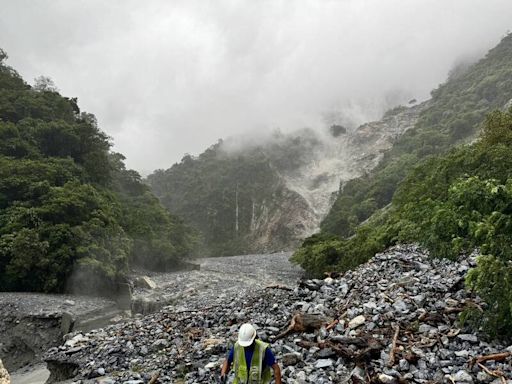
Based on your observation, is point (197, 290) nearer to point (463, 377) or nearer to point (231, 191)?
point (463, 377)

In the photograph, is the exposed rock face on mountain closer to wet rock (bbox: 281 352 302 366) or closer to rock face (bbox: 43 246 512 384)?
rock face (bbox: 43 246 512 384)

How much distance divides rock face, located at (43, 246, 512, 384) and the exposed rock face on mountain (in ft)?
246

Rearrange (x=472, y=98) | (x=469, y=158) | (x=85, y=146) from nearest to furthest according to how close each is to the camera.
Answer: (x=469, y=158) < (x=85, y=146) < (x=472, y=98)

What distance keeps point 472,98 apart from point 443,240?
298ft

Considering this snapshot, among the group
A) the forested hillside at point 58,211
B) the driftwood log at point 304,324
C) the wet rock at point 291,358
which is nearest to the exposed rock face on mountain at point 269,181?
the forested hillside at point 58,211

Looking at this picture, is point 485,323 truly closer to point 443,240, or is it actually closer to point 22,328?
point 443,240

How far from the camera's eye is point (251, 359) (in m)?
6.13

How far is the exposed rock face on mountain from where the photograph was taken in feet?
318

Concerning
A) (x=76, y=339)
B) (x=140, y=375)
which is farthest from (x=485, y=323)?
(x=76, y=339)

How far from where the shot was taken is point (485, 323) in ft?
23.1

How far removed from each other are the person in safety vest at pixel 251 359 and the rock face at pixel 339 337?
1.53 meters

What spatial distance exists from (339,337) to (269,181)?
101 meters

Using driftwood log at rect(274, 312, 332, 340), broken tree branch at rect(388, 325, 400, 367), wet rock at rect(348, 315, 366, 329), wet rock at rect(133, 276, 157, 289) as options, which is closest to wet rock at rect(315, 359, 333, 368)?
broken tree branch at rect(388, 325, 400, 367)

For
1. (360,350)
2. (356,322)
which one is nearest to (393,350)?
(360,350)
